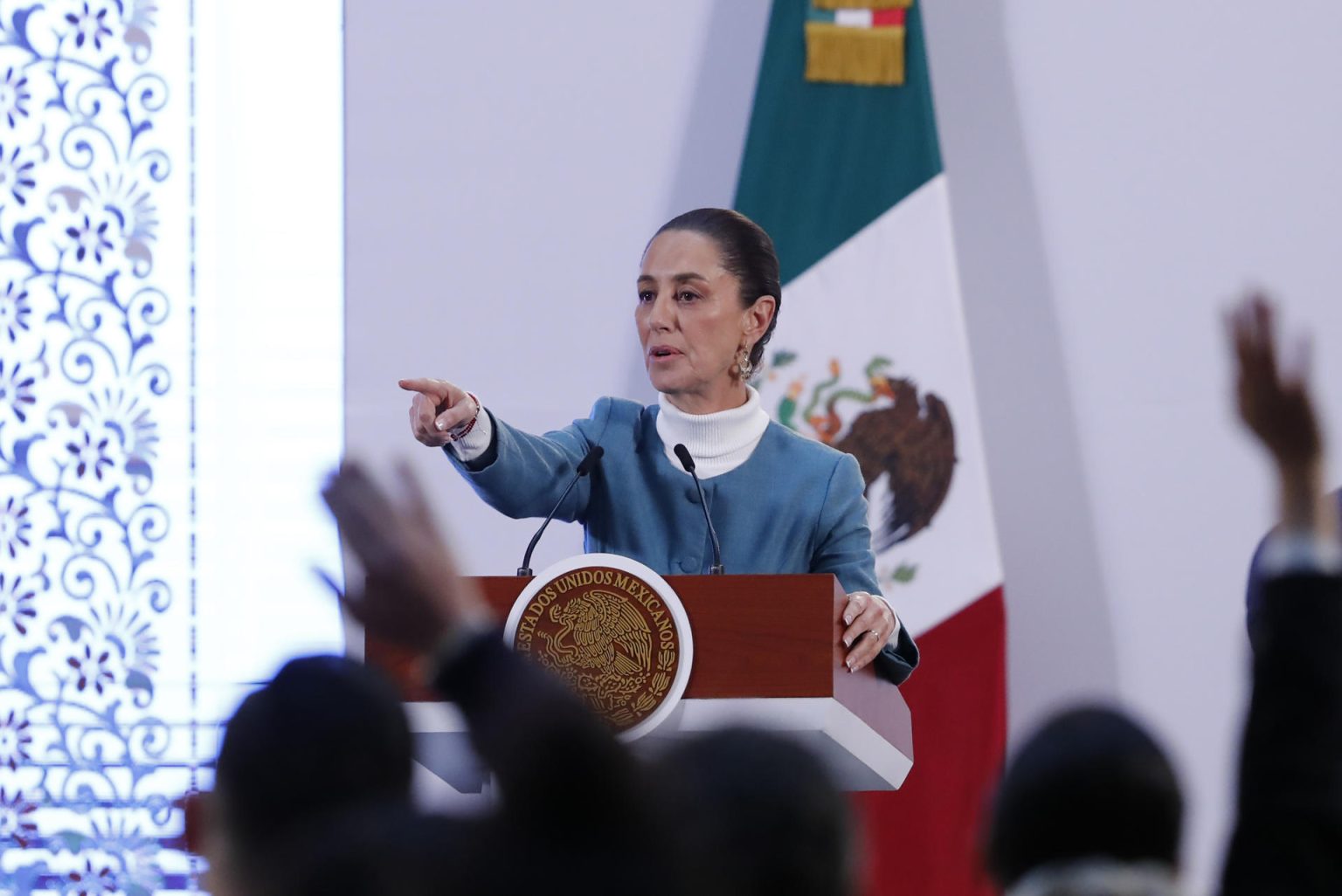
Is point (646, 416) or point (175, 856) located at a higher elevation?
point (646, 416)

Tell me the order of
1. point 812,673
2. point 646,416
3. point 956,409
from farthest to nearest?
point 956,409, point 646,416, point 812,673

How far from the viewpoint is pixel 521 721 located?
3.05 ft

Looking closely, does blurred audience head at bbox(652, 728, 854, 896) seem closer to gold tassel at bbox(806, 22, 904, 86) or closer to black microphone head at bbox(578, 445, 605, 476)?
black microphone head at bbox(578, 445, 605, 476)

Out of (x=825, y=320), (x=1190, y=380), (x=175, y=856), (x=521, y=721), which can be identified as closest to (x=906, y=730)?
(x=521, y=721)

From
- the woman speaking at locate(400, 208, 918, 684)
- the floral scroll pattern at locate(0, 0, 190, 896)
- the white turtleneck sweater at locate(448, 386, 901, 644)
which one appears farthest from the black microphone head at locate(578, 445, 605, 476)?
the floral scroll pattern at locate(0, 0, 190, 896)

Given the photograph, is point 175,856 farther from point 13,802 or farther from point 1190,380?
point 1190,380

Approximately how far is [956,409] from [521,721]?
3.81 meters

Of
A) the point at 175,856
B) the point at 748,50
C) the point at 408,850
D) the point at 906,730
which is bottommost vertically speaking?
the point at 175,856

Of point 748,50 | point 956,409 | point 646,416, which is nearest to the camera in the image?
point 646,416

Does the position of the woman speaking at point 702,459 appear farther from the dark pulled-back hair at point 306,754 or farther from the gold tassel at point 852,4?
the gold tassel at point 852,4

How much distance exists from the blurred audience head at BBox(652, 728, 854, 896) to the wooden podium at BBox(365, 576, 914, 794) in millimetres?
1181

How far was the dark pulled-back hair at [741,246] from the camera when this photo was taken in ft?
9.86

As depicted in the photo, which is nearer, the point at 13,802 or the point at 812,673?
the point at 812,673

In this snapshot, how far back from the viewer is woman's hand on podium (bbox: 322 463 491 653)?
3.56 feet
